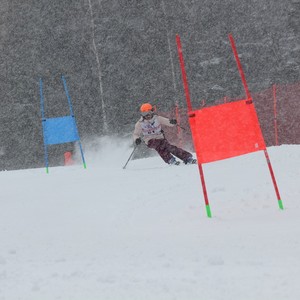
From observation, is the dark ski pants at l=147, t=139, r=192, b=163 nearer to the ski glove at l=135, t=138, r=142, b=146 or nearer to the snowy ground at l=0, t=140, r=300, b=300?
the ski glove at l=135, t=138, r=142, b=146

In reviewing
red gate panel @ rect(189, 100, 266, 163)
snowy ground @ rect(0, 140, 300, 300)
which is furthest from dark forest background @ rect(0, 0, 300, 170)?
red gate panel @ rect(189, 100, 266, 163)

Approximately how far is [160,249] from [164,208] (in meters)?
1.95

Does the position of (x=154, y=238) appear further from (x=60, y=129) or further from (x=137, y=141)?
(x=60, y=129)

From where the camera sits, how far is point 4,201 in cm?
717

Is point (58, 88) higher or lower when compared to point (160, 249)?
higher

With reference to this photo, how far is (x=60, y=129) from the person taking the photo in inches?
460

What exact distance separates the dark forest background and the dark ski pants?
15544 mm

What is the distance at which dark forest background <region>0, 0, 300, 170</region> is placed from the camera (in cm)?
2817

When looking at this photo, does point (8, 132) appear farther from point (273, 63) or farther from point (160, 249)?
point (160, 249)

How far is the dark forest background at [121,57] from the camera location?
92.4 feet

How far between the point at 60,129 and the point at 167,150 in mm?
2371

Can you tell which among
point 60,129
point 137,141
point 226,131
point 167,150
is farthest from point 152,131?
point 226,131

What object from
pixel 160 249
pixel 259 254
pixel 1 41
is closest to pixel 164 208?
pixel 160 249

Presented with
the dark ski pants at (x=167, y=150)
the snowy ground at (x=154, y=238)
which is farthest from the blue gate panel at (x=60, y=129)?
the snowy ground at (x=154, y=238)
